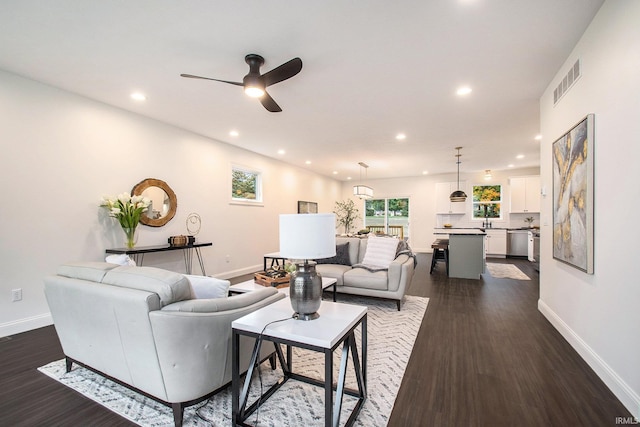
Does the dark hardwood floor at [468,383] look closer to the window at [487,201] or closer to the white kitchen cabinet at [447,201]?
the white kitchen cabinet at [447,201]

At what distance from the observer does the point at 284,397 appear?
6.19 ft

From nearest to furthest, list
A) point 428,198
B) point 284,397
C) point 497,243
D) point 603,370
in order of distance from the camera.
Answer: point 284,397
point 603,370
point 497,243
point 428,198

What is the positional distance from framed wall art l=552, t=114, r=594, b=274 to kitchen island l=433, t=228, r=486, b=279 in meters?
2.49

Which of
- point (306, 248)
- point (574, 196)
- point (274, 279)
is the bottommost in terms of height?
point (274, 279)

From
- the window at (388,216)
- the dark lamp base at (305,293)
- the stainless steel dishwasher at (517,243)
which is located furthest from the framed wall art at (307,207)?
the dark lamp base at (305,293)

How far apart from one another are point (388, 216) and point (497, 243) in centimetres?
349

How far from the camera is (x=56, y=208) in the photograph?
3285mm

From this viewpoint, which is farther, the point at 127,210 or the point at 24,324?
the point at 127,210

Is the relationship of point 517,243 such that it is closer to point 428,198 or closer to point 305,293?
point 428,198

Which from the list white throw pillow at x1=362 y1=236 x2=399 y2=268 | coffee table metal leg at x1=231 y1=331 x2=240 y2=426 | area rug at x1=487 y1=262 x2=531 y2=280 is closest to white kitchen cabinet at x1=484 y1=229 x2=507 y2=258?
area rug at x1=487 y1=262 x2=531 y2=280

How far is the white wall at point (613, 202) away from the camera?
171 centimetres

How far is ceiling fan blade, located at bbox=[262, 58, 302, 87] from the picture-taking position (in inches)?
92.8

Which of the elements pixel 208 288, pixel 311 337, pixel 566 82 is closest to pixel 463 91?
pixel 566 82

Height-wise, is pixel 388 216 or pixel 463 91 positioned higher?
pixel 463 91
